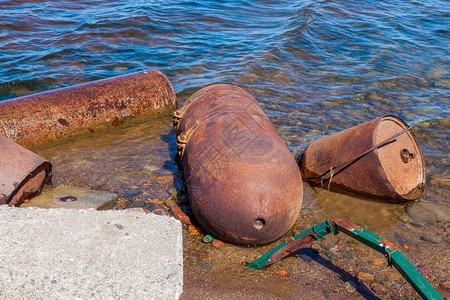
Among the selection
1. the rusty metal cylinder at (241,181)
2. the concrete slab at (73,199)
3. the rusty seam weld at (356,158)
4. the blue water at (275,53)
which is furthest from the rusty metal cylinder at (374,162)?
the concrete slab at (73,199)

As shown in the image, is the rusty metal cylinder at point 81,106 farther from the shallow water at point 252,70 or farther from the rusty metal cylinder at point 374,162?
the rusty metal cylinder at point 374,162

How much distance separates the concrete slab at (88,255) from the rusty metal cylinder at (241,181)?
16.6 inches

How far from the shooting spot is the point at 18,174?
A: 395 cm

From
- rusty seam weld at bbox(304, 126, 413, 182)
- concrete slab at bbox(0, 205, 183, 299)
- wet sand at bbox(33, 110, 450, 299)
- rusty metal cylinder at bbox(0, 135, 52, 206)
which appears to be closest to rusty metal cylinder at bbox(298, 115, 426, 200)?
rusty seam weld at bbox(304, 126, 413, 182)

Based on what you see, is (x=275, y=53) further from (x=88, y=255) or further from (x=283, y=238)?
(x=88, y=255)

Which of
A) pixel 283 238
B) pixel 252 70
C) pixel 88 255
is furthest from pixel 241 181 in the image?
pixel 252 70

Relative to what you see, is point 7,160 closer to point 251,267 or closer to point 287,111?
point 251,267

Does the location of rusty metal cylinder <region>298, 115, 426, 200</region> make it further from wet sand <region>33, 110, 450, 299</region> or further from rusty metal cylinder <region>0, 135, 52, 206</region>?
rusty metal cylinder <region>0, 135, 52, 206</region>

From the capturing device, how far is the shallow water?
4.60 meters

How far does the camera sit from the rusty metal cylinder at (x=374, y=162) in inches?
169

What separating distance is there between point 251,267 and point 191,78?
19.6 ft

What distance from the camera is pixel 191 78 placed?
8.72 m

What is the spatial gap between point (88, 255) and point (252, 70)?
6.94m

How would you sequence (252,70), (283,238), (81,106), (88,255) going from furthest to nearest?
(252,70)
(81,106)
(283,238)
(88,255)
